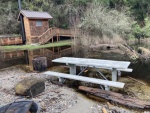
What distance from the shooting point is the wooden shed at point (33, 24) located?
669 inches

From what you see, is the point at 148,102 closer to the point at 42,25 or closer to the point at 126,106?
the point at 126,106

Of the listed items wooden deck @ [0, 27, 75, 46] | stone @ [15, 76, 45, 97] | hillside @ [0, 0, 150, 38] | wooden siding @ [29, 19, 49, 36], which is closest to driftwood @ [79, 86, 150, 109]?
stone @ [15, 76, 45, 97]

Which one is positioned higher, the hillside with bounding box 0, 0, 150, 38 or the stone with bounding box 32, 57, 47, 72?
the hillside with bounding box 0, 0, 150, 38

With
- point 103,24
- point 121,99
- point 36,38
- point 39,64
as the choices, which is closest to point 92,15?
point 103,24

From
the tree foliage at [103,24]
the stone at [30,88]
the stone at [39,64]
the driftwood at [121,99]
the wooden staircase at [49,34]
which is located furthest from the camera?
the wooden staircase at [49,34]

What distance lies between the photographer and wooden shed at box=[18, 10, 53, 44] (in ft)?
55.8

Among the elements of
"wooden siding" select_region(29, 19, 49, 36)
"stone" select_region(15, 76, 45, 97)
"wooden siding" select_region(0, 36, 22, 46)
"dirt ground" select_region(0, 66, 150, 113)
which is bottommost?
"dirt ground" select_region(0, 66, 150, 113)

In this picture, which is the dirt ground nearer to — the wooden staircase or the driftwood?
the driftwood

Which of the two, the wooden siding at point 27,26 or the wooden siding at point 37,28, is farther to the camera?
the wooden siding at point 37,28

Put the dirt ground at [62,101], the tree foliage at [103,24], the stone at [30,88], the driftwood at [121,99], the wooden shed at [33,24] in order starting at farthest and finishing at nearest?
the wooden shed at [33,24] → the tree foliage at [103,24] → the stone at [30,88] → the driftwood at [121,99] → the dirt ground at [62,101]

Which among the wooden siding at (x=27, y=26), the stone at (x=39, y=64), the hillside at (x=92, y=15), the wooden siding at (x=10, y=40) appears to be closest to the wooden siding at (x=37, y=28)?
the wooden siding at (x=27, y=26)

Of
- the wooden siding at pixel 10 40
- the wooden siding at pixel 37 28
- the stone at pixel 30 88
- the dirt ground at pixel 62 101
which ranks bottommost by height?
the dirt ground at pixel 62 101

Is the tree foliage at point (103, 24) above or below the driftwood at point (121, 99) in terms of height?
above

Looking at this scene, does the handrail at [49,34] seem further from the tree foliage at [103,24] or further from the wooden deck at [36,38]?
the tree foliage at [103,24]
